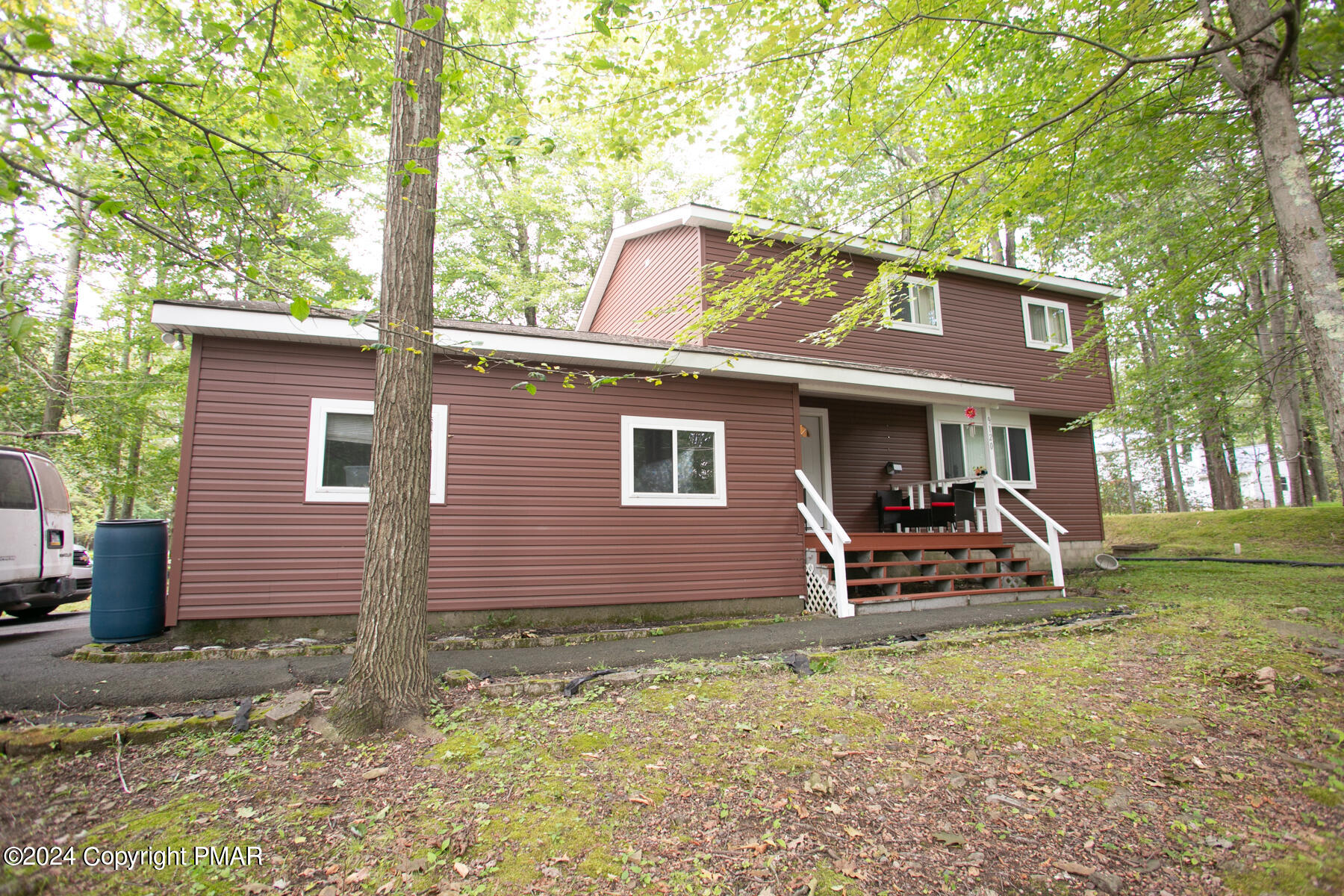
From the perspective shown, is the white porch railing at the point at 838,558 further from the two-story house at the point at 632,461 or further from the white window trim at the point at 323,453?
the white window trim at the point at 323,453

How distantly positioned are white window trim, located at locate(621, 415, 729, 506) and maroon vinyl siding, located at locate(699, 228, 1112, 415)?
2134 mm

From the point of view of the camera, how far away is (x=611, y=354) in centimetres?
757

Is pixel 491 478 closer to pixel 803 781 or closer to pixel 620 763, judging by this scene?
pixel 620 763

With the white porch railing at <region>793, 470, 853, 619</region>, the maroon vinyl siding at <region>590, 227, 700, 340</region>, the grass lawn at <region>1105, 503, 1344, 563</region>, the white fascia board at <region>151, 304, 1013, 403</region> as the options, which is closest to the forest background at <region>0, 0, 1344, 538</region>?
the white fascia board at <region>151, 304, 1013, 403</region>

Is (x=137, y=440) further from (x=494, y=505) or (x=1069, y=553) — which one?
(x=1069, y=553)

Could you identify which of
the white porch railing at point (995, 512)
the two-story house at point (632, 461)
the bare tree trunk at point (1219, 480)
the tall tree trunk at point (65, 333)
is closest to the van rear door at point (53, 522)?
the two-story house at point (632, 461)

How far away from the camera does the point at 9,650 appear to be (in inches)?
240

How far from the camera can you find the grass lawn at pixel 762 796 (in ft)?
8.44

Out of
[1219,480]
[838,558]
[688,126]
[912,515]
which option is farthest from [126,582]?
[1219,480]

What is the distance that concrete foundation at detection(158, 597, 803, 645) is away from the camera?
20.5 ft

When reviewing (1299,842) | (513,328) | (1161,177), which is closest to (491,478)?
(513,328)

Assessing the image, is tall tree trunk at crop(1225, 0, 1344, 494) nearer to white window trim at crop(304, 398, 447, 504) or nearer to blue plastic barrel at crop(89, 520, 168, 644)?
white window trim at crop(304, 398, 447, 504)

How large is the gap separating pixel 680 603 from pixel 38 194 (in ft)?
22.4

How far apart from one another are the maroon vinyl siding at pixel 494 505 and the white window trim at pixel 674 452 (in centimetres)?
11
